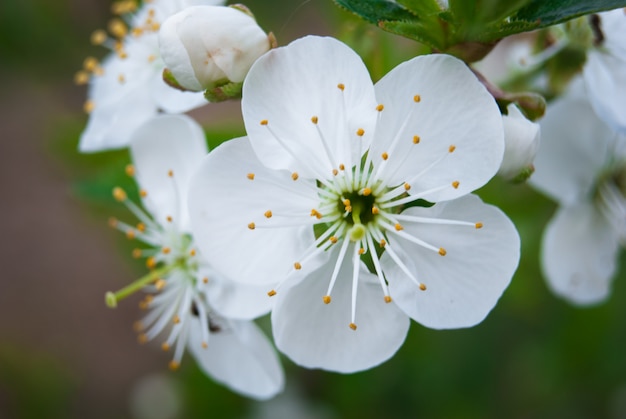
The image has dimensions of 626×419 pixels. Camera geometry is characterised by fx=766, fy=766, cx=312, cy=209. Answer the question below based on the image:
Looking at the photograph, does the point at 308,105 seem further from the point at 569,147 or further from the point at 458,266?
the point at 569,147

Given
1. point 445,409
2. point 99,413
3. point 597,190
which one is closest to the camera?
point 597,190

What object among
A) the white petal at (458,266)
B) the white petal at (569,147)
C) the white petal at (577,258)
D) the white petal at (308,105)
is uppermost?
the white petal at (308,105)

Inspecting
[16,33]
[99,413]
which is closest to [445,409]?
[99,413]

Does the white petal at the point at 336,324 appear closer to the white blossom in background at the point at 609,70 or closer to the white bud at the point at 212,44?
the white bud at the point at 212,44

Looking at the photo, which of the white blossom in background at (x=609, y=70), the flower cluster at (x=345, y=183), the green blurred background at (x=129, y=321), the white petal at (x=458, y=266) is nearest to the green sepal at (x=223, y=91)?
the flower cluster at (x=345, y=183)

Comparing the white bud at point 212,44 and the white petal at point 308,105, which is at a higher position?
the white bud at point 212,44

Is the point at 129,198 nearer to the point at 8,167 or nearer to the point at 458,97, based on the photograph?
the point at 458,97

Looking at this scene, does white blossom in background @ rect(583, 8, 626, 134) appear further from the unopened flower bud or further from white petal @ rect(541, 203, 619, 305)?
the unopened flower bud
